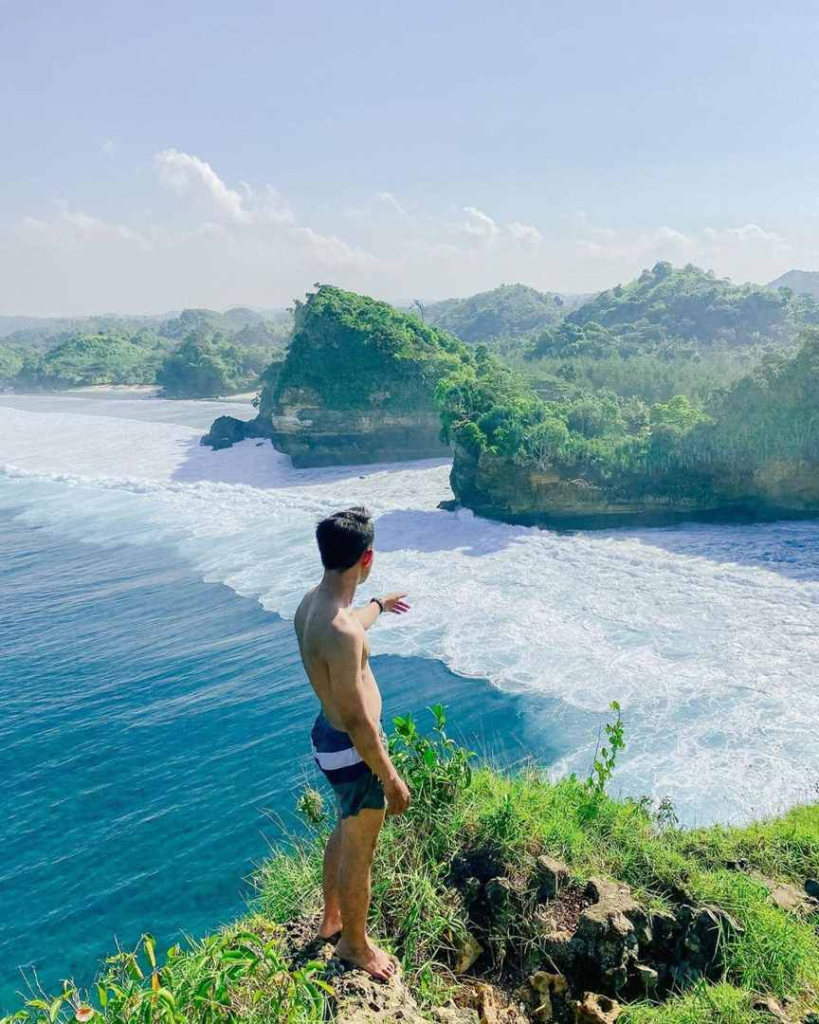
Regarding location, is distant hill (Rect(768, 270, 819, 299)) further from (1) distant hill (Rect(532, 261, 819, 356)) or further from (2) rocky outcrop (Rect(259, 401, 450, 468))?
(2) rocky outcrop (Rect(259, 401, 450, 468))

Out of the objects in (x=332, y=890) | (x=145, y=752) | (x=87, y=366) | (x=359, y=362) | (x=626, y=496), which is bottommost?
(x=145, y=752)

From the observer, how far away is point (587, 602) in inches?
589

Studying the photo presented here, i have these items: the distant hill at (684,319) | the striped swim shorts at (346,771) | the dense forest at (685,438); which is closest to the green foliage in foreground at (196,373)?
the distant hill at (684,319)

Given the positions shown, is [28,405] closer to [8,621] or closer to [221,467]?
[221,467]

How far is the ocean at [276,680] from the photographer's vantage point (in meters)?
8.09

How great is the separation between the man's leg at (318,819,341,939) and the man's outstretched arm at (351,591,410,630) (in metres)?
→ 0.99

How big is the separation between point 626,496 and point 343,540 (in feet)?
62.0

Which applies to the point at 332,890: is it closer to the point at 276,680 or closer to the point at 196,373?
the point at 276,680

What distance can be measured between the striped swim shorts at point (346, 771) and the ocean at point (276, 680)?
506cm

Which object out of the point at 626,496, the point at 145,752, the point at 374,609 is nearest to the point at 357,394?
the point at 626,496

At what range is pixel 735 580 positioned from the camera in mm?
15672

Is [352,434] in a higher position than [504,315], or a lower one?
lower

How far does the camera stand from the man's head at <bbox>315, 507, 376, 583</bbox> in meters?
3.08

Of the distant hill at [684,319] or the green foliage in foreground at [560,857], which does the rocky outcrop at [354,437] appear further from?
the green foliage in foreground at [560,857]
